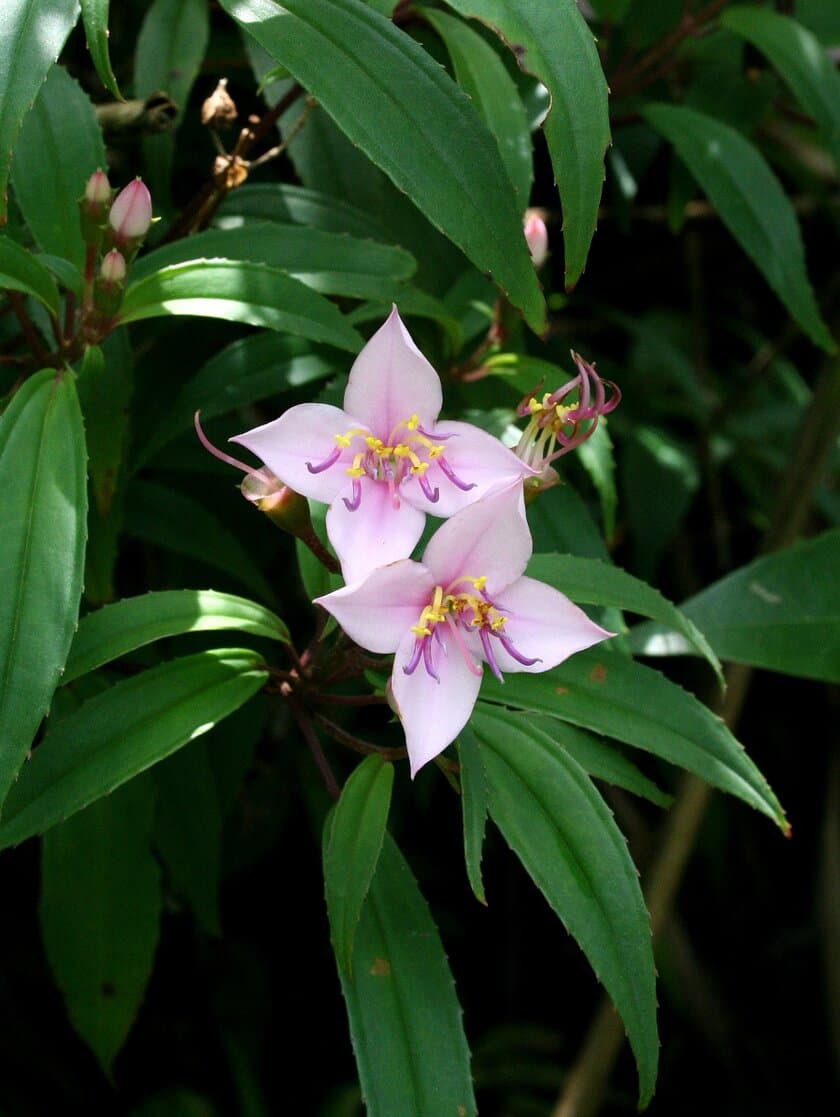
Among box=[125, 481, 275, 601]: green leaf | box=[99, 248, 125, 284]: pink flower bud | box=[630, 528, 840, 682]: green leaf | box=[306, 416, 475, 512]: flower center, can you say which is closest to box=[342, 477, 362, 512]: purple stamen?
box=[306, 416, 475, 512]: flower center

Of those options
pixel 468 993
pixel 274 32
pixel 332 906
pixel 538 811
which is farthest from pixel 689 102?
pixel 468 993

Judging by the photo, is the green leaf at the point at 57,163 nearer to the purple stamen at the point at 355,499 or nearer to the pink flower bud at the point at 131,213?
the pink flower bud at the point at 131,213

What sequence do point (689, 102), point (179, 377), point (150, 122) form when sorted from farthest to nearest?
point (689, 102), point (179, 377), point (150, 122)

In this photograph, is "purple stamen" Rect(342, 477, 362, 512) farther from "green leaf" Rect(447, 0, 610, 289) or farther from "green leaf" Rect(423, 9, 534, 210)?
"green leaf" Rect(423, 9, 534, 210)

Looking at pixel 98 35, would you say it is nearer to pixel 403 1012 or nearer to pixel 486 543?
pixel 486 543

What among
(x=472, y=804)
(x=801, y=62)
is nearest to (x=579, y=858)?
(x=472, y=804)

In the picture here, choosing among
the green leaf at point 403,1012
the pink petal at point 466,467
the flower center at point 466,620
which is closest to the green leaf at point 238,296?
the pink petal at point 466,467

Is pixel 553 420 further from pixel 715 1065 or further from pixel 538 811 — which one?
pixel 715 1065
